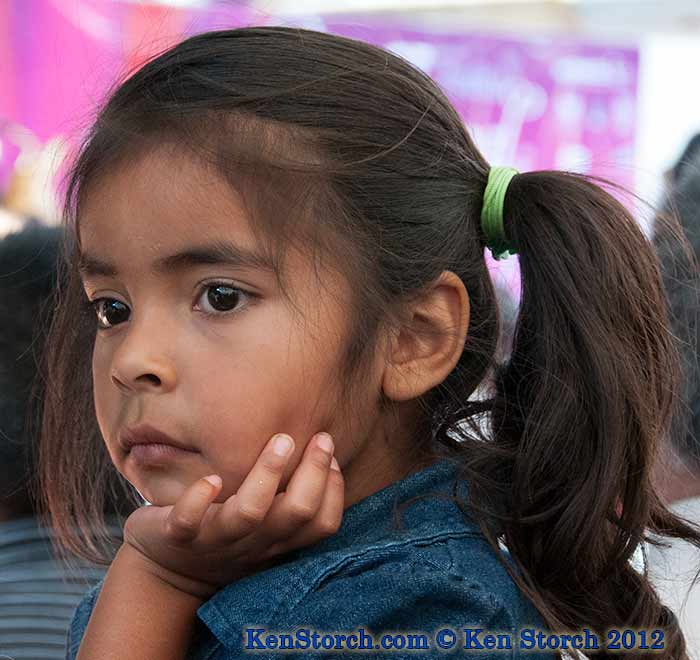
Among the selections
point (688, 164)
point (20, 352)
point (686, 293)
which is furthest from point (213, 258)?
point (688, 164)

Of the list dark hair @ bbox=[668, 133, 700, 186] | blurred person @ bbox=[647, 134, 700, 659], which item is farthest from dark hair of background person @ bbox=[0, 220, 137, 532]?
dark hair @ bbox=[668, 133, 700, 186]

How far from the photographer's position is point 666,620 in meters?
1.49

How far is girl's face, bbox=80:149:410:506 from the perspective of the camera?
4.32 ft

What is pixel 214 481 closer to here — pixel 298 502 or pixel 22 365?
pixel 298 502

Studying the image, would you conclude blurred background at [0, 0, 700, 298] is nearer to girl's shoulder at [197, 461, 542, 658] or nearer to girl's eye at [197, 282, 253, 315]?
girl's eye at [197, 282, 253, 315]

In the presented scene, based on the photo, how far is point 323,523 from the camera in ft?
4.40

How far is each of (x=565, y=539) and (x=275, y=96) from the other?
676mm

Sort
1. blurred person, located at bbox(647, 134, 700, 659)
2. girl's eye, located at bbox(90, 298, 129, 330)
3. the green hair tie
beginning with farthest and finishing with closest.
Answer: blurred person, located at bbox(647, 134, 700, 659) < the green hair tie < girl's eye, located at bbox(90, 298, 129, 330)

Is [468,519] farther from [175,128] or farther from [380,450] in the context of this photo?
→ [175,128]

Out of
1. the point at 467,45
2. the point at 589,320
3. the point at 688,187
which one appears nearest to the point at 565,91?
the point at 467,45

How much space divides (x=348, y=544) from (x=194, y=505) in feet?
0.83

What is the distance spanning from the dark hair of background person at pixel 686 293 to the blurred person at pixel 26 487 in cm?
106

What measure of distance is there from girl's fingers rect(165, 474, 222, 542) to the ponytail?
35cm

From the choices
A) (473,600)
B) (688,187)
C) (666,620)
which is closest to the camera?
(473,600)
